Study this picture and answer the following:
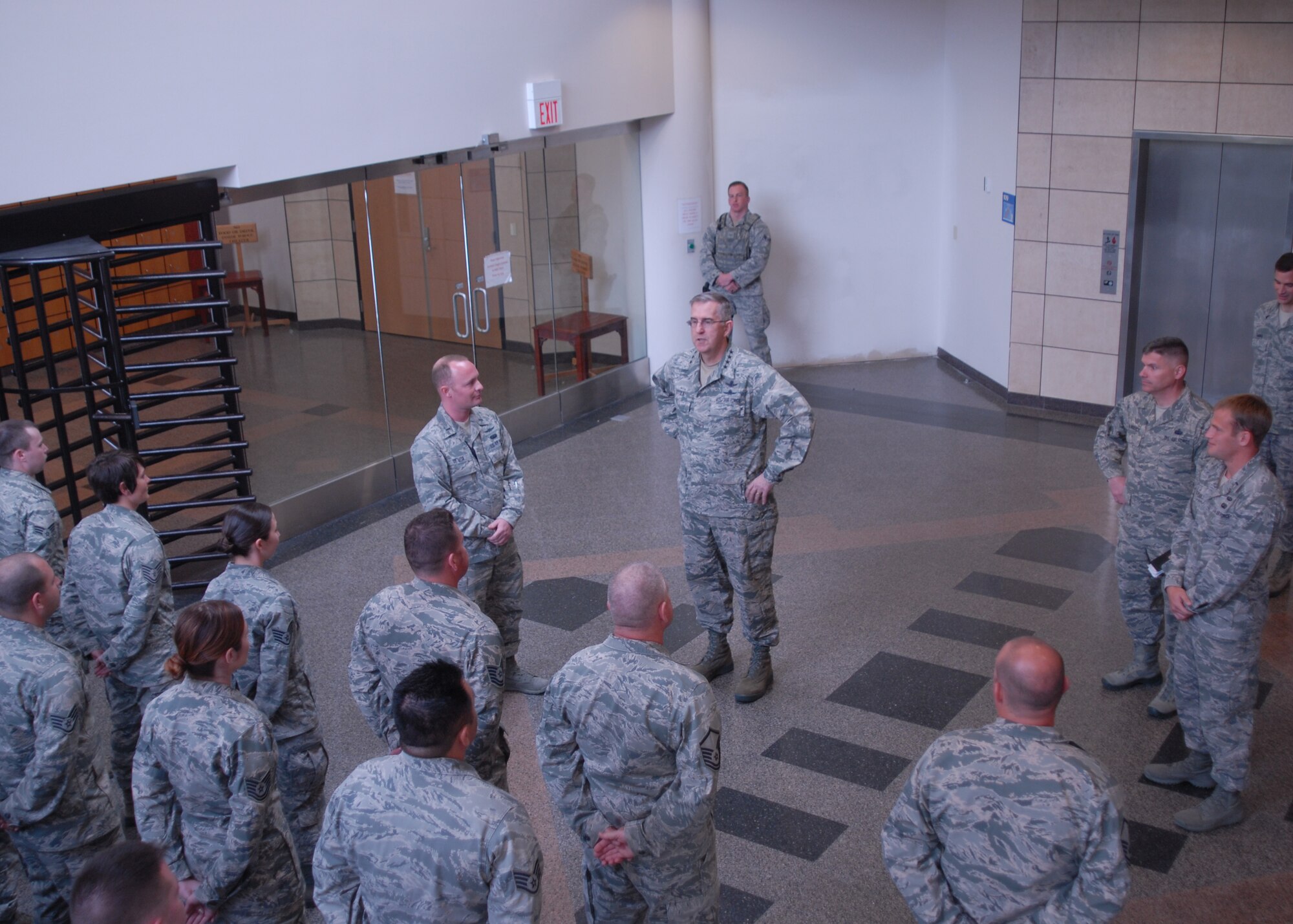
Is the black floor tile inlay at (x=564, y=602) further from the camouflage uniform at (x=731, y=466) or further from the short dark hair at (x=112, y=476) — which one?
the short dark hair at (x=112, y=476)

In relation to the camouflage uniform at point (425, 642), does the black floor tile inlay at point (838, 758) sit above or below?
below

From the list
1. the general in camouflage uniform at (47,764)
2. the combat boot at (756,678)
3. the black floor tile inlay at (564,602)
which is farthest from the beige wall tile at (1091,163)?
the general in camouflage uniform at (47,764)

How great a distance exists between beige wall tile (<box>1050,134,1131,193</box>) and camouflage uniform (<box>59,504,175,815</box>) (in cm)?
701

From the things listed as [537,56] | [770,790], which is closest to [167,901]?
[770,790]

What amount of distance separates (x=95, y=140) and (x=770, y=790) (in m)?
4.37

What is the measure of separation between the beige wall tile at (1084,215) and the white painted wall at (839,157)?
185 centimetres

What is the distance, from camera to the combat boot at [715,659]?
520 centimetres

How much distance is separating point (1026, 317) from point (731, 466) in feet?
16.5

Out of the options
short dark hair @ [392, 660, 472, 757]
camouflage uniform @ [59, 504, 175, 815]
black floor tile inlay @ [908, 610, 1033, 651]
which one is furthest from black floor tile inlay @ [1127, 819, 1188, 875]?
camouflage uniform @ [59, 504, 175, 815]

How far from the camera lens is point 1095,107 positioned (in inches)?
324

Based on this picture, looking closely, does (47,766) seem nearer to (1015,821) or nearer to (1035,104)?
(1015,821)

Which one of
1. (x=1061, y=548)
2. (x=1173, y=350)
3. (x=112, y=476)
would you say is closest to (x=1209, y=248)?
(x=1061, y=548)

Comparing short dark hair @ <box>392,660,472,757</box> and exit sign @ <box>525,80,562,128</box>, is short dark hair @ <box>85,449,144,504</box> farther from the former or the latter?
exit sign @ <box>525,80,562,128</box>

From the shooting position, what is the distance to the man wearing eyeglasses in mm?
4750
